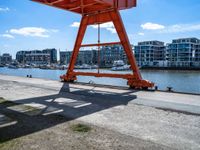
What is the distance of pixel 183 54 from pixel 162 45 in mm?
19287

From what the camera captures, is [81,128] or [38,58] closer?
[81,128]

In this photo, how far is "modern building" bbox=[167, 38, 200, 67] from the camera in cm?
9619

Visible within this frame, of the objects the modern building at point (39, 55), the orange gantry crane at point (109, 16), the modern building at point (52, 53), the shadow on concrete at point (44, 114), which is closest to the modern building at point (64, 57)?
the modern building at point (52, 53)

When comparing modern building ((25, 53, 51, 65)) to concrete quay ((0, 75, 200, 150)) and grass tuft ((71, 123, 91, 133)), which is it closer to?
concrete quay ((0, 75, 200, 150))

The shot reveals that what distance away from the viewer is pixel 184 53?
9800 centimetres

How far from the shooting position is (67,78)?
15266 millimetres

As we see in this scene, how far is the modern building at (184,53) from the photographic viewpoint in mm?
96194

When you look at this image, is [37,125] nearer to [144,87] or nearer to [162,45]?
[144,87]

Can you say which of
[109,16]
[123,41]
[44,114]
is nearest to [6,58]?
[109,16]

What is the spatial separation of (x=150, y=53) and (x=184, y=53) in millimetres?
18153

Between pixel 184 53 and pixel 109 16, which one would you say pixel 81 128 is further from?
pixel 184 53

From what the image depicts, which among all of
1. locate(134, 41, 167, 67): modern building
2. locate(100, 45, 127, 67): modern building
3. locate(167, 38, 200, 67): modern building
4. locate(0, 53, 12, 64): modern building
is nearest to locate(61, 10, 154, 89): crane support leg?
locate(167, 38, 200, 67): modern building

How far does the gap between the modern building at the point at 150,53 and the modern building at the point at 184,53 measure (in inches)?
358

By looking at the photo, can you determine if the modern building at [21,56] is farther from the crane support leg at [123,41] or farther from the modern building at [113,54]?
the crane support leg at [123,41]
